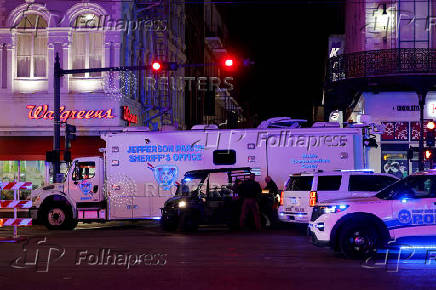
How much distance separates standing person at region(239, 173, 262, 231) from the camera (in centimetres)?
1983

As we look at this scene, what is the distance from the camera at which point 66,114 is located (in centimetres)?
3108

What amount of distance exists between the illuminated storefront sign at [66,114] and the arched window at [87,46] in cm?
176

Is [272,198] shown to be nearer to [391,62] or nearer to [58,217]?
[58,217]

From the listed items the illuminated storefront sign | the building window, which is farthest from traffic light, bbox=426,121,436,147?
the illuminated storefront sign

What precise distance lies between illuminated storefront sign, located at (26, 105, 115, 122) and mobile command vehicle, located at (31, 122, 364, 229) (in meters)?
8.25

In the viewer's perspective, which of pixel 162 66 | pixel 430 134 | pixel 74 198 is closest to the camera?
pixel 74 198

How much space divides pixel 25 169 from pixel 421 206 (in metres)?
23.4

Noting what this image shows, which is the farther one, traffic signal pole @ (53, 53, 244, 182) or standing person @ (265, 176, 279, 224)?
traffic signal pole @ (53, 53, 244, 182)

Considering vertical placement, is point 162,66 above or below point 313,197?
above

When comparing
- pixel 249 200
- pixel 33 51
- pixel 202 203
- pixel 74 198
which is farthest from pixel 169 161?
pixel 33 51

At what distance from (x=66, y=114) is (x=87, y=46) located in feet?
10.9

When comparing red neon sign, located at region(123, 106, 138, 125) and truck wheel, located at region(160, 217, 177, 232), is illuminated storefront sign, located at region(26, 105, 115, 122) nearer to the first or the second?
red neon sign, located at region(123, 106, 138, 125)

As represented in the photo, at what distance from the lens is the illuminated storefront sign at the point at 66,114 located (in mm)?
31016

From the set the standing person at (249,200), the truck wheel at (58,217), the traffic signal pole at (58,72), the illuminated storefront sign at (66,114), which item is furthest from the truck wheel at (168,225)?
the illuminated storefront sign at (66,114)
